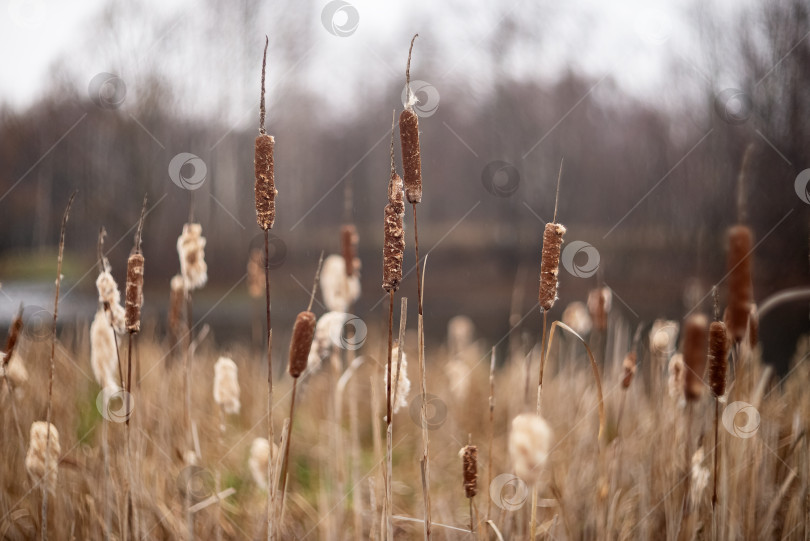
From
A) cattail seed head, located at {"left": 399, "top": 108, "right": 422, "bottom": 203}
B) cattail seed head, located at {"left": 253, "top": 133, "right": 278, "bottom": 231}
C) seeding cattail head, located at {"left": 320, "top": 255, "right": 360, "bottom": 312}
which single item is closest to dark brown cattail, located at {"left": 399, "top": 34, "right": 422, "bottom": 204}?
cattail seed head, located at {"left": 399, "top": 108, "right": 422, "bottom": 203}

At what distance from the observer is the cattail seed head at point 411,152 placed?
915 mm

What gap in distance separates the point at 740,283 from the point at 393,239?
26.3 inches

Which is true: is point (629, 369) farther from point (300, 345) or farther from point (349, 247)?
point (300, 345)

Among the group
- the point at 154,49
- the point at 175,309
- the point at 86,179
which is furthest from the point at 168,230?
the point at 175,309

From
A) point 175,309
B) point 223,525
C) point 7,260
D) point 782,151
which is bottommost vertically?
point 223,525

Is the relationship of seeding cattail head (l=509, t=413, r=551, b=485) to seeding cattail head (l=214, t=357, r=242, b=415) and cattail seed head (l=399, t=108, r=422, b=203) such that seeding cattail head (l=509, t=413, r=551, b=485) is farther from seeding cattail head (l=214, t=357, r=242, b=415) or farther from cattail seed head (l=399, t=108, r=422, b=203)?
seeding cattail head (l=214, t=357, r=242, b=415)

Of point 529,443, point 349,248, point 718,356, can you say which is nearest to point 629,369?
point 718,356

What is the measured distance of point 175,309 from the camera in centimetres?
173

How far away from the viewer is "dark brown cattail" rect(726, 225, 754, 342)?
1037 mm

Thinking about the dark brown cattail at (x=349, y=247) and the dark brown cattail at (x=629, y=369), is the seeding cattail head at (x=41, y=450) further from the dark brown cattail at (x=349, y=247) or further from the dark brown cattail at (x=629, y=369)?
the dark brown cattail at (x=629, y=369)

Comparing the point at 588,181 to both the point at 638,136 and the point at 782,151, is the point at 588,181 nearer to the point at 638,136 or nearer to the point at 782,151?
the point at 638,136

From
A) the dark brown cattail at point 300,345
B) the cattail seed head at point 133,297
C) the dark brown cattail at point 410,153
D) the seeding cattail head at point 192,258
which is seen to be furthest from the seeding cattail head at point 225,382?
the dark brown cattail at point 410,153

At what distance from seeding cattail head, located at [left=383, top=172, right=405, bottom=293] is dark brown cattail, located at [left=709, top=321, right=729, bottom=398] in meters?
0.61

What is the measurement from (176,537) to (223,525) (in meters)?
0.19
